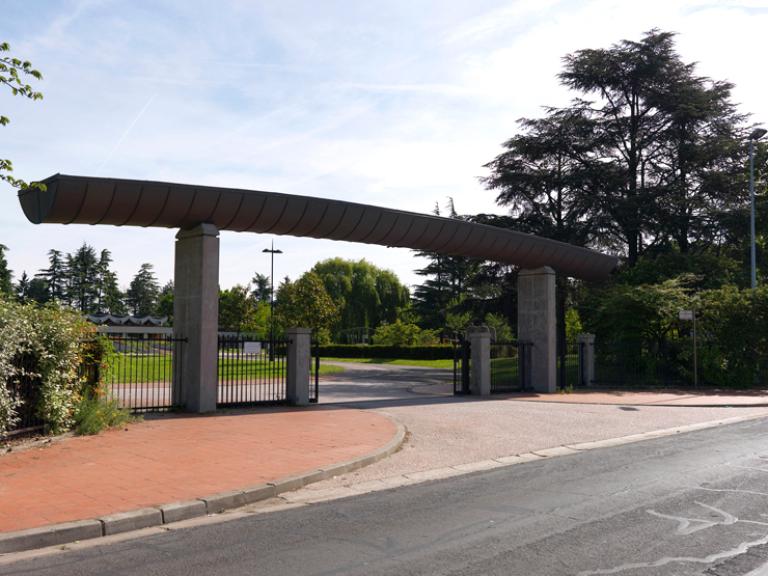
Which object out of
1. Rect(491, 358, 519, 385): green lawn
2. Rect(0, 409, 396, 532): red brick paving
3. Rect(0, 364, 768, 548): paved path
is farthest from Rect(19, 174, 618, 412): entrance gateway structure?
Rect(491, 358, 519, 385): green lawn

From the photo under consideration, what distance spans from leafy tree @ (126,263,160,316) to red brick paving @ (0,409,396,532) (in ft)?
418

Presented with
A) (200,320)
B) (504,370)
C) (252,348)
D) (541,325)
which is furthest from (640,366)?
(200,320)

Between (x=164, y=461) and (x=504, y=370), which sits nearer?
→ (x=164, y=461)

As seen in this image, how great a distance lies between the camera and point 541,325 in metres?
21.8

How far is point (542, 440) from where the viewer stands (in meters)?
11.9

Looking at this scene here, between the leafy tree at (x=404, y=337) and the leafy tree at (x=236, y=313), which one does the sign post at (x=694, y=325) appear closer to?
the leafy tree at (x=404, y=337)

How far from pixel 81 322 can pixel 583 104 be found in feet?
99.0

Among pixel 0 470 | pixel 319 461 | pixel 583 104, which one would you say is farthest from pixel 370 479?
pixel 583 104

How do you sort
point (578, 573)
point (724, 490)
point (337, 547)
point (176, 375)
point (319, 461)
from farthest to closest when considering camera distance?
1. point (176, 375)
2. point (319, 461)
3. point (724, 490)
4. point (337, 547)
5. point (578, 573)

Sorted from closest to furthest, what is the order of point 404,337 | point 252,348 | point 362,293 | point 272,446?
point 272,446, point 252,348, point 404,337, point 362,293

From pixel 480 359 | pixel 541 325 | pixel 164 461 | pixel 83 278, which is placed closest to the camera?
pixel 164 461

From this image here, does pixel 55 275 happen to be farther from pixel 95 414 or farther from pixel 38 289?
pixel 95 414

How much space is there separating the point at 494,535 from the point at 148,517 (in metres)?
3.23

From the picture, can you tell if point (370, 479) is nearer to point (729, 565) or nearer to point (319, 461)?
point (319, 461)
